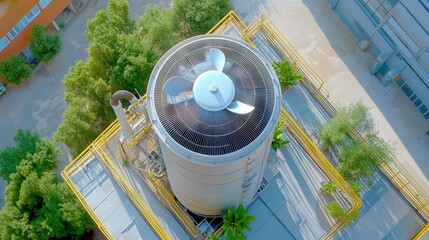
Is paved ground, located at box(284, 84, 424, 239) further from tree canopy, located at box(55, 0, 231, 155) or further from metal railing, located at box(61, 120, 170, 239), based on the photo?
tree canopy, located at box(55, 0, 231, 155)

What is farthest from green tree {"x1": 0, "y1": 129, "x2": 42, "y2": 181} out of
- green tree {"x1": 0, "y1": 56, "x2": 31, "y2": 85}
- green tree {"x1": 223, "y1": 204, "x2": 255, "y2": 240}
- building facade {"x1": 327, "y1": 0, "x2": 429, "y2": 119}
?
building facade {"x1": 327, "y1": 0, "x2": 429, "y2": 119}

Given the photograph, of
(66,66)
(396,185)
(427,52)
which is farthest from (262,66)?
(66,66)

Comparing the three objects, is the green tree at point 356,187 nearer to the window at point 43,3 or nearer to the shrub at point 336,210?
the shrub at point 336,210

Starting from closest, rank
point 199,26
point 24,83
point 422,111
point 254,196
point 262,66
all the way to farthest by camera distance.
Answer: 1. point 262,66
2. point 254,196
3. point 199,26
4. point 422,111
5. point 24,83

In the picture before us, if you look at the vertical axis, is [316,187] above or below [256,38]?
below

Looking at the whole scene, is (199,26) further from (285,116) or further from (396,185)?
(396,185)

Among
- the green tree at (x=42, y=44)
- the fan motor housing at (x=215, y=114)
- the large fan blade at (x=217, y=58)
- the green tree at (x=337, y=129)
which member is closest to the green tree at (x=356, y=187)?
the green tree at (x=337, y=129)

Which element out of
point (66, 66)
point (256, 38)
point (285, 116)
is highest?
point (66, 66)
